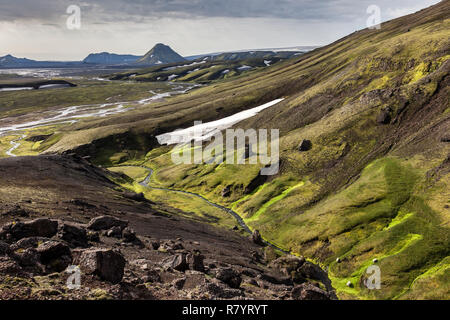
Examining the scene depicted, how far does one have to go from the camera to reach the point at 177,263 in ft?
133

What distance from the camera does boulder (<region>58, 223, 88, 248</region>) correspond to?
39362mm

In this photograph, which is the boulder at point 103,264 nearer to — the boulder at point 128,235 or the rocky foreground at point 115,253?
the rocky foreground at point 115,253

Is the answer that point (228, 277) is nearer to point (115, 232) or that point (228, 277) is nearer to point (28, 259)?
point (115, 232)

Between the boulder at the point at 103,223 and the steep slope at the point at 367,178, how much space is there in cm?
4690

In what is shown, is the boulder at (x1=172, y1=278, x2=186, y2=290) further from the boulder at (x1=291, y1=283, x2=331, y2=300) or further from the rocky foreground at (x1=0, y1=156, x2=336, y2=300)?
the boulder at (x1=291, y1=283, x2=331, y2=300)

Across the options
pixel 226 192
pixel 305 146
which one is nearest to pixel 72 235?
pixel 226 192

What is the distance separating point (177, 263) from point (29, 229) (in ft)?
62.2

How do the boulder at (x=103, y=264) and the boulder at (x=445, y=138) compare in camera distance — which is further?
the boulder at (x=445, y=138)

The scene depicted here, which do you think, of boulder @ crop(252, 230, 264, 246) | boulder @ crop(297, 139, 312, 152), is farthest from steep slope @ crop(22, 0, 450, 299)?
boulder @ crop(252, 230, 264, 246)

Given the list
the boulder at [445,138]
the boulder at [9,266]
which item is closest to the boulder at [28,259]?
the boulder at [9,266]

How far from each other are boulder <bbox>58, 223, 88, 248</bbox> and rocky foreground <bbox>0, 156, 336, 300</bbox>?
0.51 ft

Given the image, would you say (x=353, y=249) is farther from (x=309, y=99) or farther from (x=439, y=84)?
(x=309, y=99)

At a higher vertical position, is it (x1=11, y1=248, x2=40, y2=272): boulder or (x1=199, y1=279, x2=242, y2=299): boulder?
(x1=11, y1=248, x2=40, y2=272): boulder

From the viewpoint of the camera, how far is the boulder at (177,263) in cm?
4038
